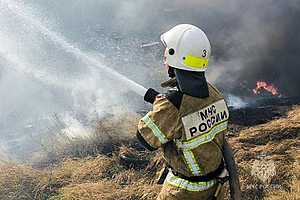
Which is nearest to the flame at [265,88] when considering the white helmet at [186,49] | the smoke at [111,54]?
the smoke at [111,54]

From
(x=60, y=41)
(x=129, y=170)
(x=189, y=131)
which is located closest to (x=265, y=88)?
(x=129, y=170)

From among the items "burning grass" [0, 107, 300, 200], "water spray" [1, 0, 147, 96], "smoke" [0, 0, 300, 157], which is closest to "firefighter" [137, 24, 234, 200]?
"burning grass" [0, 107, 300, 200]

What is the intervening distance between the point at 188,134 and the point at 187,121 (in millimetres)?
81

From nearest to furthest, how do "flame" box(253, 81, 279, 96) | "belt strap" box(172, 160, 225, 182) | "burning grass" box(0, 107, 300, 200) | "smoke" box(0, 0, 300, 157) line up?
1. "belt strap" box(172, 160, 225, 182)
2. "burning grass" box(0, 107, 300, 200)
3. "flame" box(253, 81, 279, 96)
4. "smoke" box(0, 0, 300, 157)

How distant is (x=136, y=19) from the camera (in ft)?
41.2

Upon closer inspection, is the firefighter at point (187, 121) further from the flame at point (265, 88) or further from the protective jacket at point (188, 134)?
the flame at point (265, 88)

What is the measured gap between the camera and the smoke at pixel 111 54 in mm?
8445

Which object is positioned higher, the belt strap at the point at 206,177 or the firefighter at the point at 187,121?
the firefighter at the point at 187,121

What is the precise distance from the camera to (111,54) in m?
11.4

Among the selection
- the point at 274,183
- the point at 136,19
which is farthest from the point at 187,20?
the point at 274,183

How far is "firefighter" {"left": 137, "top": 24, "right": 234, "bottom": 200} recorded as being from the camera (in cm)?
259

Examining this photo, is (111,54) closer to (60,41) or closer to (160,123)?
(60,41)

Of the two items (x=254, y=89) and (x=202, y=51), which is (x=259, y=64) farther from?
(x=202, y=51)

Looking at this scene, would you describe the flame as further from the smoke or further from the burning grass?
the burning grass
